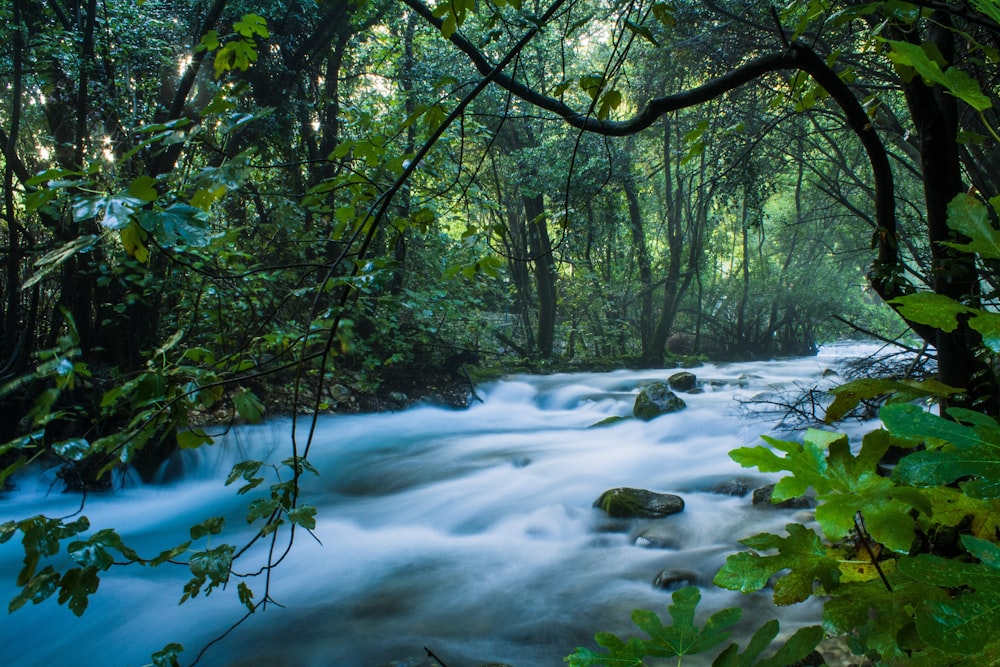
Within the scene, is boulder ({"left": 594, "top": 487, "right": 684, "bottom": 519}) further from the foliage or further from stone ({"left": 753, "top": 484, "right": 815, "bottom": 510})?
the foliage

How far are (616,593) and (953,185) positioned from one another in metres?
2.91

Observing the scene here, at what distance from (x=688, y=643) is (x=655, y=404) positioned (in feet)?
25.3

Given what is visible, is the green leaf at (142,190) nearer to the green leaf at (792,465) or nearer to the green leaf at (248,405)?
the green leaf at (248,405)

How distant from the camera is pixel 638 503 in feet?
15.9

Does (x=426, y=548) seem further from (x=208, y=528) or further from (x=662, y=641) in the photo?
(x=662, y=641)

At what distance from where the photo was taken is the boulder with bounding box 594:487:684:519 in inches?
187

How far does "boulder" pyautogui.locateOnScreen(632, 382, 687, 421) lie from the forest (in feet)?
8.87

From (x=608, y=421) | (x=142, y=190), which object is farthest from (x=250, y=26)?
(x=608, y=421)

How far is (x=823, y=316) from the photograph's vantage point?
15.4 m

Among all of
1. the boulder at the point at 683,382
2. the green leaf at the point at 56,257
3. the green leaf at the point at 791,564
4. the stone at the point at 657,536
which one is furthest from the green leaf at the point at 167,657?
the boulder at the point at 683,382

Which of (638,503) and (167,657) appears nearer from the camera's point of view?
(167,657)

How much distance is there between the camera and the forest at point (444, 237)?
850 millimetres

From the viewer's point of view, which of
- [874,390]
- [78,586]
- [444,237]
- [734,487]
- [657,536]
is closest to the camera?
[874,390]

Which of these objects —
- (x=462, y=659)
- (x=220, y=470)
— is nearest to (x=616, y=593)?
(x=462, y=659)
